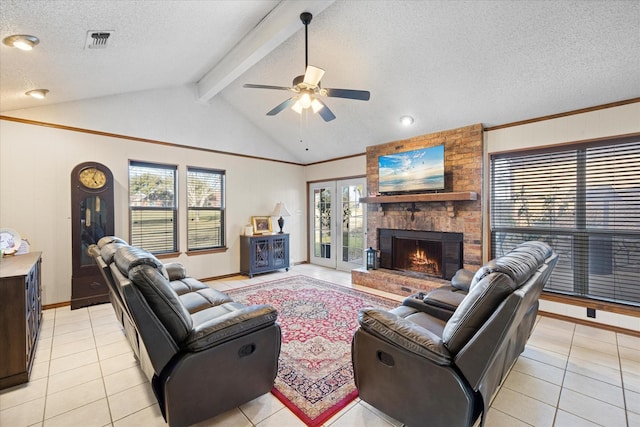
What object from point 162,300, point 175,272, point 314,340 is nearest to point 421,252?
point 314,340

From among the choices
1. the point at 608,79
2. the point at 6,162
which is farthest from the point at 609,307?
the point at 6,162

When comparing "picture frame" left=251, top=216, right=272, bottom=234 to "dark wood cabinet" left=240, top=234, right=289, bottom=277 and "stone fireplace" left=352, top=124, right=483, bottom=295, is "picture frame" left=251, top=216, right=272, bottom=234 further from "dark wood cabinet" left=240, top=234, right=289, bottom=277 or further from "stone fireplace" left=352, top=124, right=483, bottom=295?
"stone fireplace" left=352, top=124, right=483, bottom=295

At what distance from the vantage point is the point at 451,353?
152 cm

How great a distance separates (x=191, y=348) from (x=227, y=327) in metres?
0.22

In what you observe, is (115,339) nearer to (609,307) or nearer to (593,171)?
(609,307)

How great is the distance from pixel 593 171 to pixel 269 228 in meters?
5.32

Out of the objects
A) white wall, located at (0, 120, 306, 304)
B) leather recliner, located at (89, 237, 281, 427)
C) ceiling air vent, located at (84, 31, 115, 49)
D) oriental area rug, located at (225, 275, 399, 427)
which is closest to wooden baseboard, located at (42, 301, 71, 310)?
white wall, located at (0, 120, 306, 304)

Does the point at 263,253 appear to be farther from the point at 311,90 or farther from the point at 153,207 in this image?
the point at 311,90

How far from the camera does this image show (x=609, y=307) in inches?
127

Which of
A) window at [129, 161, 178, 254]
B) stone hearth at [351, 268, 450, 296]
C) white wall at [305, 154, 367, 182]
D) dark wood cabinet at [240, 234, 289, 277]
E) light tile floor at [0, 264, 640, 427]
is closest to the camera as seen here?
light tile floor at [0, 264, 640, 427]

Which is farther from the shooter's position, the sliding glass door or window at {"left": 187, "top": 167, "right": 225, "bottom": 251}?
the sliding glass door

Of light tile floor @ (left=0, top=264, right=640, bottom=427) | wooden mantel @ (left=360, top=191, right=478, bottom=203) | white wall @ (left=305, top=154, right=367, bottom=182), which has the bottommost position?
light tile floor @ (left=0, top=264, right=640, bottom=427)

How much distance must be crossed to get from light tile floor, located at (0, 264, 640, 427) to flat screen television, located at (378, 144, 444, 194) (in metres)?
2.41

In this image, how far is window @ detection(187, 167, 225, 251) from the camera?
5266 millimetres
